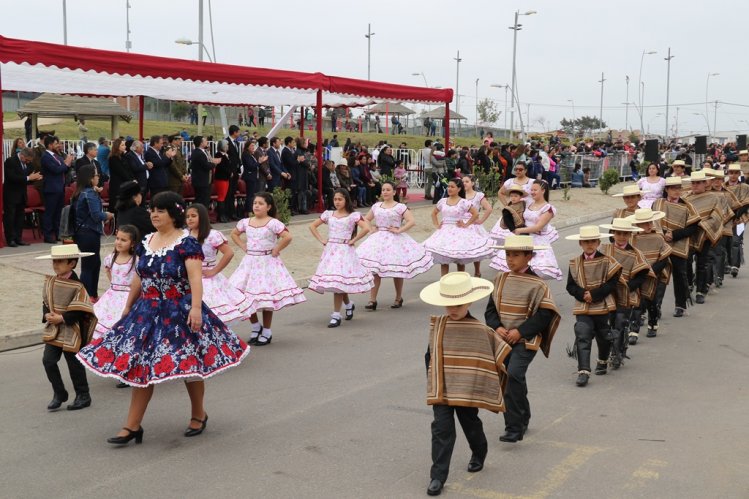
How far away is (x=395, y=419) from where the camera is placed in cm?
778

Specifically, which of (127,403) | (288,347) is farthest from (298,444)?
(288,347)

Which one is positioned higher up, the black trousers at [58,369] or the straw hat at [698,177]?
the straw hat at [698,177]

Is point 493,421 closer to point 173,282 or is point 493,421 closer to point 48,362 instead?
point 173,282

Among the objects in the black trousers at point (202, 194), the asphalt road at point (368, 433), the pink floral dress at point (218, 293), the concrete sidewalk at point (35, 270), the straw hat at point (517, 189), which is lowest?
the asphalt road at point (368, 433)

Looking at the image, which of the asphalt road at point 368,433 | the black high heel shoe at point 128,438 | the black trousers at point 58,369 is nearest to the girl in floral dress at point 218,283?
the asphalt road at point 368,433

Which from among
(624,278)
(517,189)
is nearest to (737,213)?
(517,189)

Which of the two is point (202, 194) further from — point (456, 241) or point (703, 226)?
point (703, 226)

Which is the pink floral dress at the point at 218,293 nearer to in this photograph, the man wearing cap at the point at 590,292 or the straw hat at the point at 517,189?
the man wearing cap at the point at 590,292

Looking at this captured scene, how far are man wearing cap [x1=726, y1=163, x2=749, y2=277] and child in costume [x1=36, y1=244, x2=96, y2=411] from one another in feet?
36.0

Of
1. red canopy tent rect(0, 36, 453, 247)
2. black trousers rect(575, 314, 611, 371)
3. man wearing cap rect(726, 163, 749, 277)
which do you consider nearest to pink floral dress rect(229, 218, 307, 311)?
black trousers rect(575, 314, 611, 371)

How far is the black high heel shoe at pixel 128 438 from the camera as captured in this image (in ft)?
23.3

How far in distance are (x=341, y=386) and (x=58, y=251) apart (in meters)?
2.81

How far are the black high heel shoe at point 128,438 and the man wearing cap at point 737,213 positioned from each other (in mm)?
11191

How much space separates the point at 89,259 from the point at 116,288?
8.96 ft
